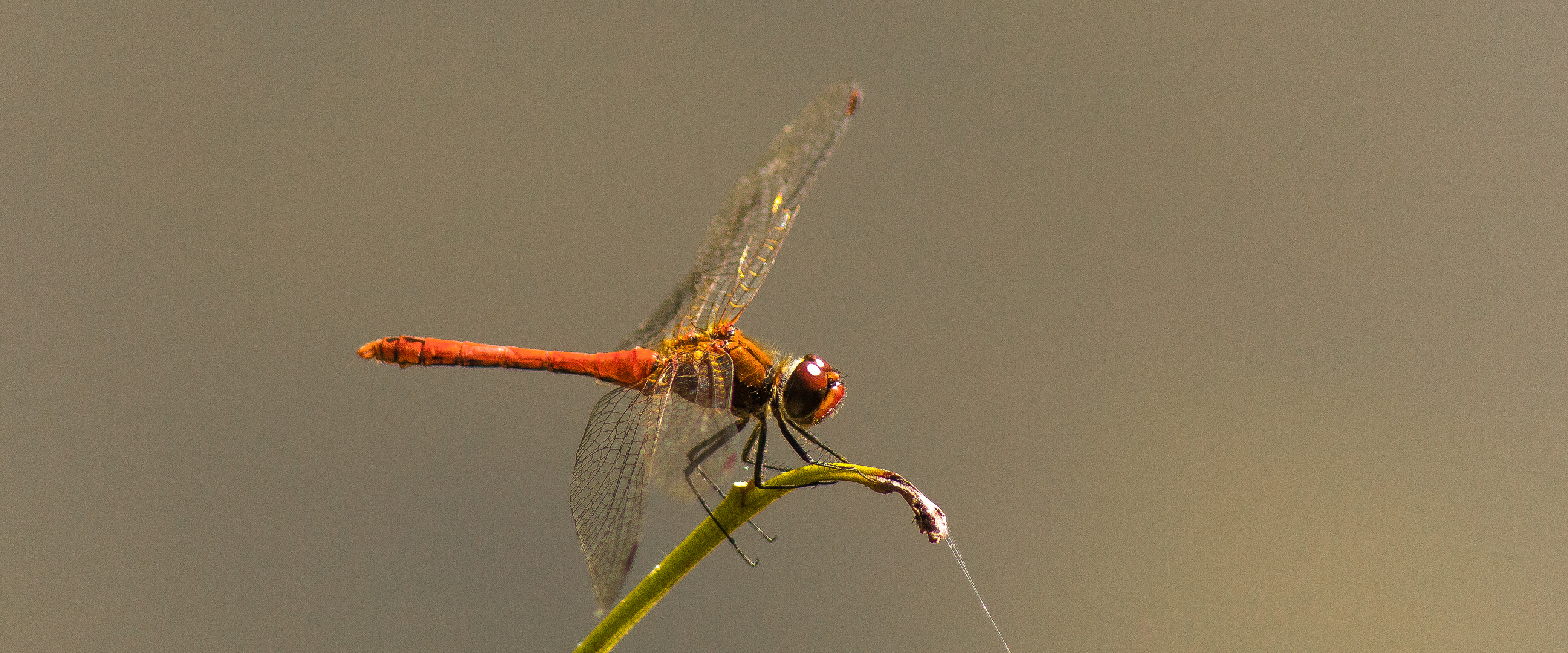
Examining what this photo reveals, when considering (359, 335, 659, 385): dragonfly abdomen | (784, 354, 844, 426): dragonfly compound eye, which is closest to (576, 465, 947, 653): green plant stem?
(784, 354, 844, 426): dragonfly compound eye

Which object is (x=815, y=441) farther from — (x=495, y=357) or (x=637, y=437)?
(x=495, y=357)

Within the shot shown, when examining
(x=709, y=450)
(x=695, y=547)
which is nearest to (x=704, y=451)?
(x=709, y=450)

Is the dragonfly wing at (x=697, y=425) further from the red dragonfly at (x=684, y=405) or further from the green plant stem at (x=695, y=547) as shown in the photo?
the green plant stem at (x=695, y=547)

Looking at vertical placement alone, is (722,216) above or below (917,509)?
above

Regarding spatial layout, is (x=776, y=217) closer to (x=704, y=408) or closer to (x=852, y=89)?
(x=852, y=89)

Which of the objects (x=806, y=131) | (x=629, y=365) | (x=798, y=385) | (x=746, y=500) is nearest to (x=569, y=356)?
(x=629, y=365)


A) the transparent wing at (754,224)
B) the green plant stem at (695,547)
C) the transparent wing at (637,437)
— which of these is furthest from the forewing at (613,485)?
the green plant stem at (695,547)

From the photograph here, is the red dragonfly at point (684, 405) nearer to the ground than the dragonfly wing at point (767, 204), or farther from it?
nearer to the ground
